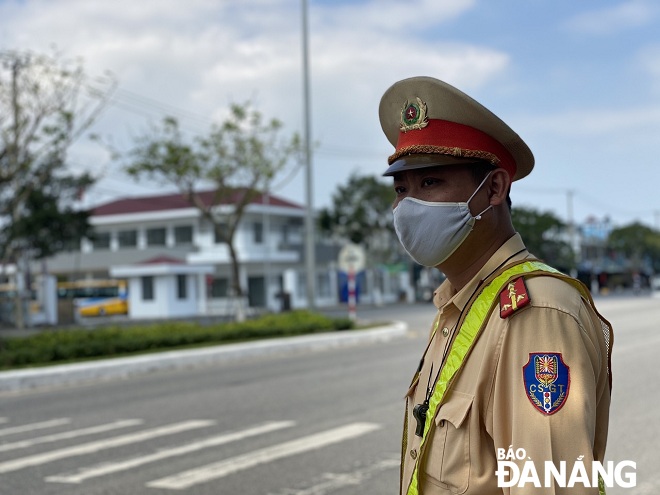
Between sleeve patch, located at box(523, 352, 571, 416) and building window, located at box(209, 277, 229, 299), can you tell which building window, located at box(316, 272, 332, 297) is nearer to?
building window, located at box(209, 277, 229, 299)

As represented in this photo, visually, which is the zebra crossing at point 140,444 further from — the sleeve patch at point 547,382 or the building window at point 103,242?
the building window at point 103,242

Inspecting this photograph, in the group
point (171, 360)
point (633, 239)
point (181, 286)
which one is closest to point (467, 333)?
point (171, 360)

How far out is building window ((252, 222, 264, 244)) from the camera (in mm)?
53906

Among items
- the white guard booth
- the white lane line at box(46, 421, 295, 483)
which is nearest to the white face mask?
the white lane line at box(46, 421, 295, 483)

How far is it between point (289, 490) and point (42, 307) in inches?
1300

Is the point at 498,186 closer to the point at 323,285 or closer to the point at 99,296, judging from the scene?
the point at 99,296

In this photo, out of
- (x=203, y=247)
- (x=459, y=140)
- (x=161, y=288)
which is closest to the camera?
(x=459, y=140)

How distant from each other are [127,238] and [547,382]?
5514 cm

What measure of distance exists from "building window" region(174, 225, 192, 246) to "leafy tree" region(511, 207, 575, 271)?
21407mm

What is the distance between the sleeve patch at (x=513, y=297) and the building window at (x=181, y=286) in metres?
45.4

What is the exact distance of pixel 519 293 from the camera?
1.88 meters

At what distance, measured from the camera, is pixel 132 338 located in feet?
63.9

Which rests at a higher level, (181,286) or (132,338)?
(181,286)

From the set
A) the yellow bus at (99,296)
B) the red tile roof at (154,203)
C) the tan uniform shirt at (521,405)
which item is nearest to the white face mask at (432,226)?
the tan uniform shirt at (521,405)
